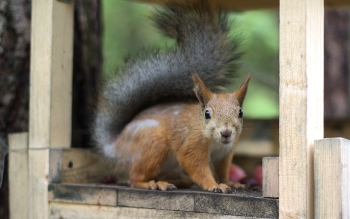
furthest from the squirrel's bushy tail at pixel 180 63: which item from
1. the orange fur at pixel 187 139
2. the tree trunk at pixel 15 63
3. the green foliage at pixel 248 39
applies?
the green foliage at pixel 248 39

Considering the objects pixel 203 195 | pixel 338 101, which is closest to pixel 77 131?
pixel 203 195

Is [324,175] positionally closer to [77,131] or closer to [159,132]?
[159,132]

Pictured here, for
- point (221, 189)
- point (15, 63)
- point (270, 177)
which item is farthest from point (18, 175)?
point (270, 177)

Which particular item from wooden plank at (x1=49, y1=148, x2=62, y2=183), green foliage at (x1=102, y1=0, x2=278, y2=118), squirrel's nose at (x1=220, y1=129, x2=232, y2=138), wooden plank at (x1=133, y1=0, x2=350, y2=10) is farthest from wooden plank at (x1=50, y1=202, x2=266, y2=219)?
green foliage at (x1=102, y1=0, x2=278, y2=118)

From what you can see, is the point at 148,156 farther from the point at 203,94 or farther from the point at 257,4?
the point at 257,4

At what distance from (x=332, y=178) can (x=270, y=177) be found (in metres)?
0.25

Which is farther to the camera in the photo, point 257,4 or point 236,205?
point 257,4

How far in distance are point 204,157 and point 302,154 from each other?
687 millimetres

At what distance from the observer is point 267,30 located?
18.2 feet

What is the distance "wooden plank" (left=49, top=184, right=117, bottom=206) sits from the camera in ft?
7.26

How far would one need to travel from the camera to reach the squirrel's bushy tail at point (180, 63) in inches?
97.8

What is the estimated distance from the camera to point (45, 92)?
8.05 ft

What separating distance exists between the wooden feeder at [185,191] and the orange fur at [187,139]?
19 cm

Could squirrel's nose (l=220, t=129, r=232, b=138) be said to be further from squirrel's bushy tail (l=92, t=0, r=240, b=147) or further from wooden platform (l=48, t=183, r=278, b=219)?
squirrel's bushy tail (l=92, t=0, r=240, b=147)
